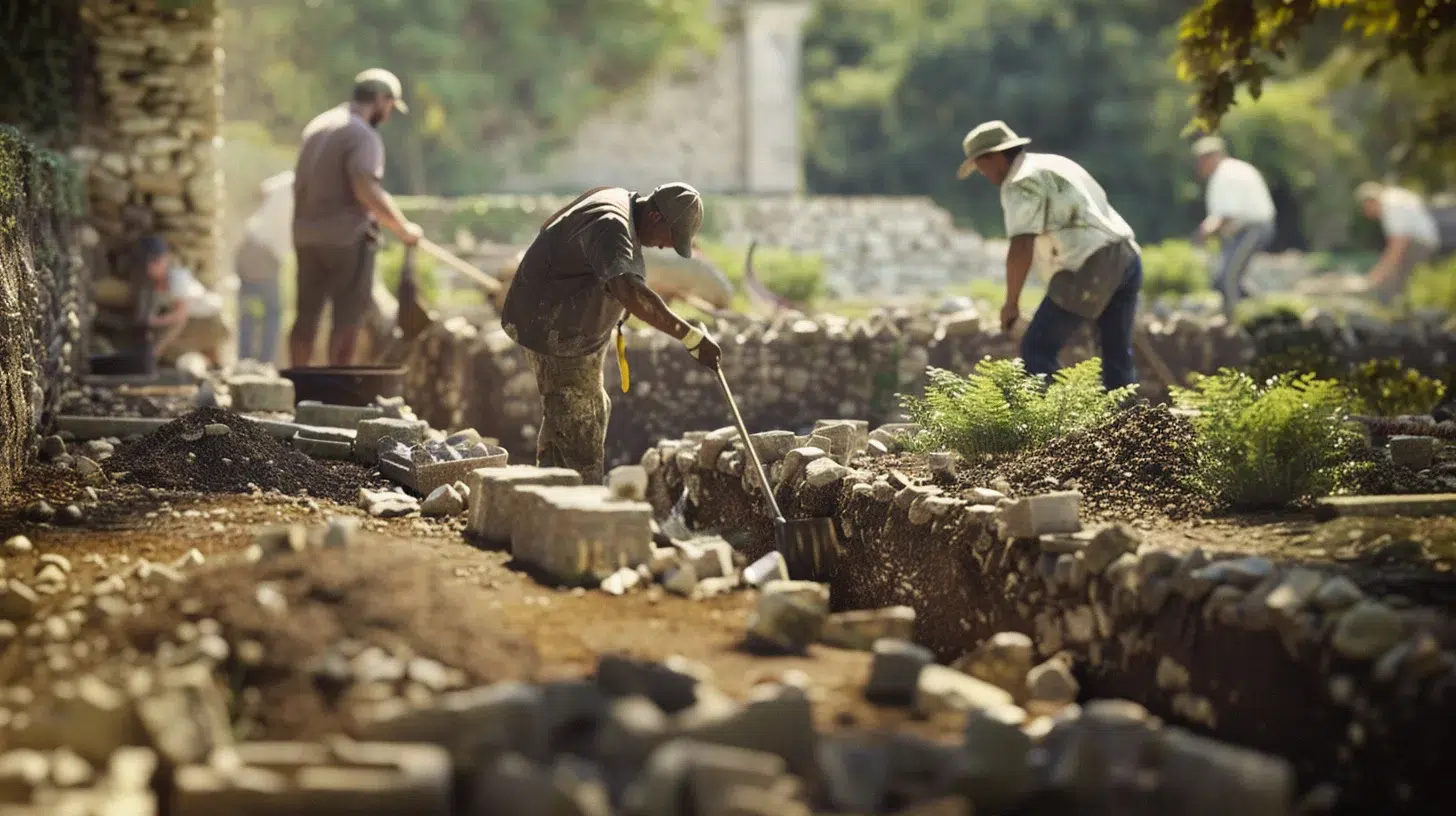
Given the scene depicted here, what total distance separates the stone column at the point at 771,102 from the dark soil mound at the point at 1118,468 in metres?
24.7

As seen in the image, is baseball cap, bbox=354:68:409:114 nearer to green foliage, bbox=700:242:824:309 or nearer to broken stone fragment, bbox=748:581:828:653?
green foliage, bbox=700:242:824:309

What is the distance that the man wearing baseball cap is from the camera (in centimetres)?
1111

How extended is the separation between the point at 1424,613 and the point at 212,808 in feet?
10.2

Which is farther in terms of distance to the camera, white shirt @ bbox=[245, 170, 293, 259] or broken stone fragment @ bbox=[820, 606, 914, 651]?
white shirt @ bbox=[245, 170, 293, 259]

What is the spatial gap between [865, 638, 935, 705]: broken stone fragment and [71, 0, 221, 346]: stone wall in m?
9.92

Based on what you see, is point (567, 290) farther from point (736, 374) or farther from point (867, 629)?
point (736, 374)

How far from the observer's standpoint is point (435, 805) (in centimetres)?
365

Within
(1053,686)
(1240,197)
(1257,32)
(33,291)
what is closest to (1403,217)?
(1240,197)

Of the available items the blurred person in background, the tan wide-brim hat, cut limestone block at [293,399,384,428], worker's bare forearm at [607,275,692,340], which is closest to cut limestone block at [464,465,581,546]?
worker's bare forearm at [607,275,692,340]

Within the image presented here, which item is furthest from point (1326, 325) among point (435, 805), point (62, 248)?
point (435, 805)

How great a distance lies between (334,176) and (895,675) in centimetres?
735

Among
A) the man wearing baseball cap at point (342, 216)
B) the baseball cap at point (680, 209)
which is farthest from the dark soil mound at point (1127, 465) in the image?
the man wearing baseball cap at point (342, 216)

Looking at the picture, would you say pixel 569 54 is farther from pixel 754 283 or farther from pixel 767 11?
pixel 754 283

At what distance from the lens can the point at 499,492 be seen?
6.68m
